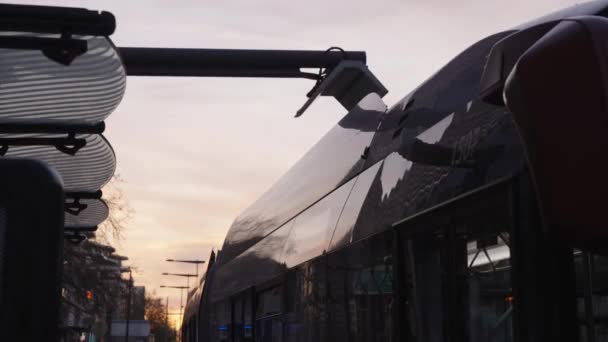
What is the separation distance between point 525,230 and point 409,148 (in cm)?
212

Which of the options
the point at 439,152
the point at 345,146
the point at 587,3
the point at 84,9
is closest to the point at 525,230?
the point at 587,3

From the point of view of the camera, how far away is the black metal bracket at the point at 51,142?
4.26 meters

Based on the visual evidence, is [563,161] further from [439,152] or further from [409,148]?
[409,148]

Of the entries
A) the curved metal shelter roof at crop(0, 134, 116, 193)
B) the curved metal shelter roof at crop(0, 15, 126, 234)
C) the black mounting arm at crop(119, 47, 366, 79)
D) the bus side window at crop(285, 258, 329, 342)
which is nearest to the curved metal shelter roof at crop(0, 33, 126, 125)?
the curved metal shelter roof at crop(0, 15, 126, 234)

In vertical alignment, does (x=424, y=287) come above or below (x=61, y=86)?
below

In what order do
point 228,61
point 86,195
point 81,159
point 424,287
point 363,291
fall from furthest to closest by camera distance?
point 228,61 < point 363,291 < point 86,195 < point 424,287 < point 81,159

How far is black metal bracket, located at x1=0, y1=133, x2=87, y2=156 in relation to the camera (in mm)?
4262

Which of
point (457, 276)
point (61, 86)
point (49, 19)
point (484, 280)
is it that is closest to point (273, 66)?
point (457, 276)

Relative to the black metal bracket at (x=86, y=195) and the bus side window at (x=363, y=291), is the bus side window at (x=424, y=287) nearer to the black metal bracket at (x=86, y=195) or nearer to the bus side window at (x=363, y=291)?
the bus side window at (x=363, y=291)

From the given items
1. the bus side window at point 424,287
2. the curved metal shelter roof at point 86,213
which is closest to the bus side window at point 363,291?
the bus side window at point 424,287

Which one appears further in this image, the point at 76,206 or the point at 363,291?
the point at 363,291

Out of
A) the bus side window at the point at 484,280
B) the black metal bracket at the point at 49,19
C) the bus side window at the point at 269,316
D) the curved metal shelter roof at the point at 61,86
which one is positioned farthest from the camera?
the bus side window at the point at 269,316

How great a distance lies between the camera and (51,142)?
4.38 m

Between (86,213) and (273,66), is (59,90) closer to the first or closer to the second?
(86,213)
